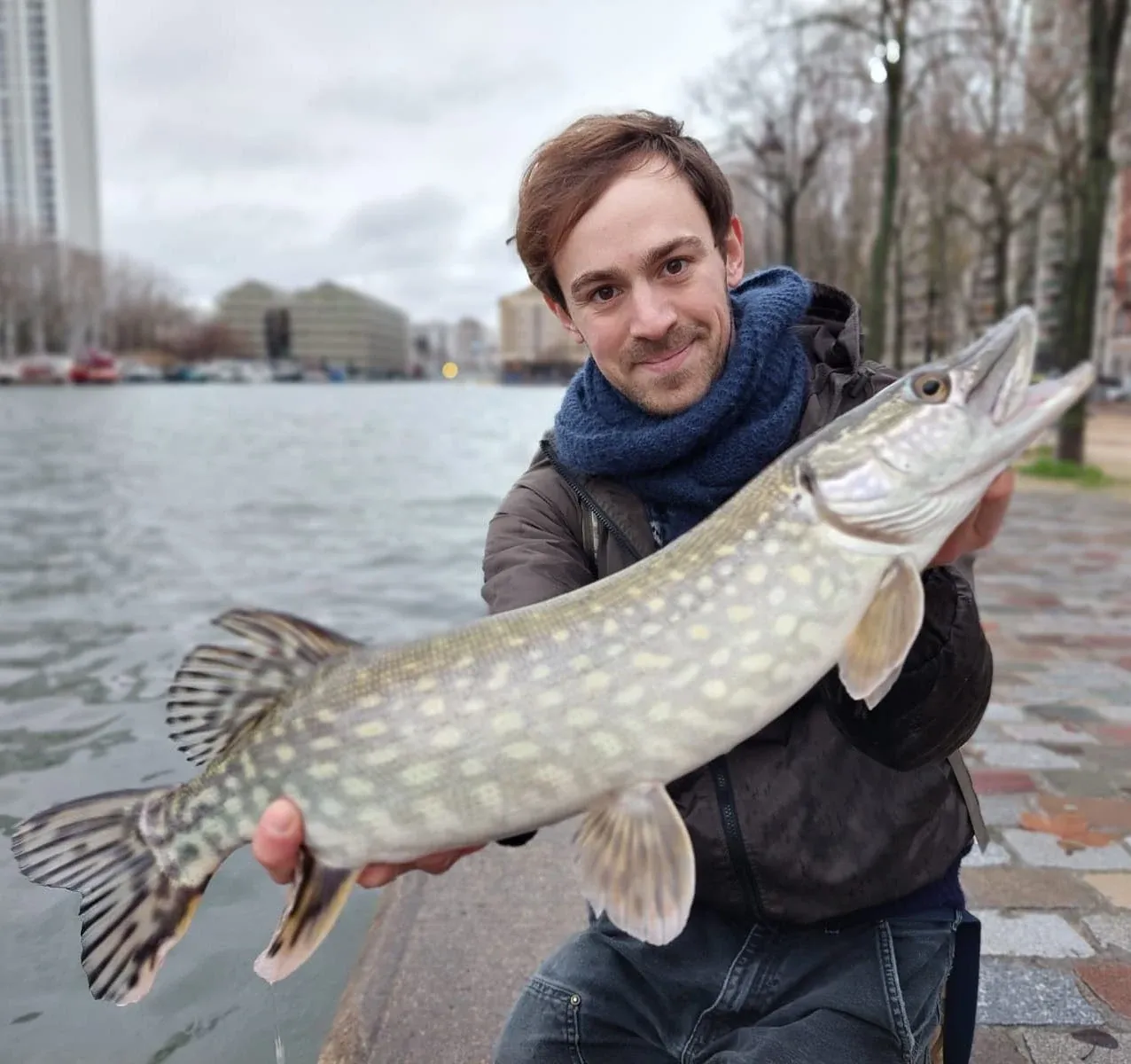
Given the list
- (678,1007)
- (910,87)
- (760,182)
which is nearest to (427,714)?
(678,1007)

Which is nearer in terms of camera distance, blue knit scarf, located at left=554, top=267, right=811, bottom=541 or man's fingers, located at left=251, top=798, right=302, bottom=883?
man's fingers, located at left=251, top=798, right=302, bottom=883

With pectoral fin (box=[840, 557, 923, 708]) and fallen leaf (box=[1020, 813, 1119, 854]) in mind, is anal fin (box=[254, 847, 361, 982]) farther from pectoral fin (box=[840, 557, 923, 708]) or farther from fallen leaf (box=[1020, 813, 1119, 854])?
fallen leaf (box=[1020, 813, 1119, 854])

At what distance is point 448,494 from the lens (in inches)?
637

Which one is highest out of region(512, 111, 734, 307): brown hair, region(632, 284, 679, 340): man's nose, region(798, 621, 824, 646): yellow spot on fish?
region(512, 111, 734, 307): brown hair

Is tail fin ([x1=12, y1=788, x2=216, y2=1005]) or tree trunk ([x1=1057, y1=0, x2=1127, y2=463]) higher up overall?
tree trunk ([x1=1057, y1=0, x2=1127, y2=463])

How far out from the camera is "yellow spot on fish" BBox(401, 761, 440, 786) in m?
→ 1.96

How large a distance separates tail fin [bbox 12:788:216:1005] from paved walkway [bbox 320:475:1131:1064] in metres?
0.95

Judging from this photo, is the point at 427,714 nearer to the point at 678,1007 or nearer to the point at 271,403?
the point at 678,1007

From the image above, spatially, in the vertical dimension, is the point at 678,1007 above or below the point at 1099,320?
below

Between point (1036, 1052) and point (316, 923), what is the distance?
1869 mm

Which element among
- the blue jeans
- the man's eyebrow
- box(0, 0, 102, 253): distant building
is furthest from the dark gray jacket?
box(0, 0, 102, 253): distant building

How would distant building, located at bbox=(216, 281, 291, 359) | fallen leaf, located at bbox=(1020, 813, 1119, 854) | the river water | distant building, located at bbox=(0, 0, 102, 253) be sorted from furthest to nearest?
distant building, located at bbox=(216, 281, 291, 359) < distant building, located at bbox=(0, 0, 102, 253) < fallen leaf, located at bbox=(1020, 813, 1119, 854) < the river water

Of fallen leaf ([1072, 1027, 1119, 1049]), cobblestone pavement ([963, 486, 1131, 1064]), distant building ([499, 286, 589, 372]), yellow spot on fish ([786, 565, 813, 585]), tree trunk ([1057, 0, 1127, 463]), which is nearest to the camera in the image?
yellow spot on fish ([786, 565, 813, 585])

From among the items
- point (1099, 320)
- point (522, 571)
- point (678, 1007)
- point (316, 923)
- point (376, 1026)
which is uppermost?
point (1099, 320)
